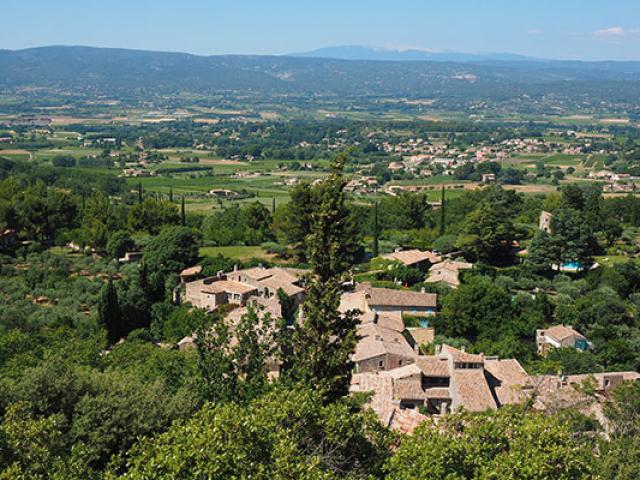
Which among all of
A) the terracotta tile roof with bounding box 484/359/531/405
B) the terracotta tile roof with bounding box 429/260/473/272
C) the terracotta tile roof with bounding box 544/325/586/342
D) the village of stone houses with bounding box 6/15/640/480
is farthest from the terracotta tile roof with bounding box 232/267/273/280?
the terracotta tile roof with bounding box 544/325/586/342

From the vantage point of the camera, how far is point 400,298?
34.9m

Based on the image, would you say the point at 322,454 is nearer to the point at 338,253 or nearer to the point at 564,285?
the point at 338,253

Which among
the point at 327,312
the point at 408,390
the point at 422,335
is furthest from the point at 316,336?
the point at 422,335

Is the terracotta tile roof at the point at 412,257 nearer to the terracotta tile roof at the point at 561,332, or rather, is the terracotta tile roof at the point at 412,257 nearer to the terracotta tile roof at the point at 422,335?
the terracotta tile roof at the point at 422,335

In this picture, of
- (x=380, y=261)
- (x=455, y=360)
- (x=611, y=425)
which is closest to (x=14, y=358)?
(x=455, y=360)

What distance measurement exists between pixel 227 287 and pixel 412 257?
12883 millimetres

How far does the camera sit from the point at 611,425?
2000cm

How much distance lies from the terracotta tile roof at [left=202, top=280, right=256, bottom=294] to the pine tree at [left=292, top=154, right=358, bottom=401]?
19.4 meters

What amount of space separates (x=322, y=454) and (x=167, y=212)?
4068cm

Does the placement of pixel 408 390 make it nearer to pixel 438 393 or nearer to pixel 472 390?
pixel 438 393

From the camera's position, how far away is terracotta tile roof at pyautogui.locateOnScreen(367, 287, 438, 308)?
113 ft

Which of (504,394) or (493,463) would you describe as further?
(504,394)

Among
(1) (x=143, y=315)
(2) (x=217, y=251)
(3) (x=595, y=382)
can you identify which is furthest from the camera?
(2) (x=217, y=251)

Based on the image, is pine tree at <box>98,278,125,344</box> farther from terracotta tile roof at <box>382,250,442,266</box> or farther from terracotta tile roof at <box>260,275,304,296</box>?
terracotta tile roof at <box>382,250,442,266</box>
